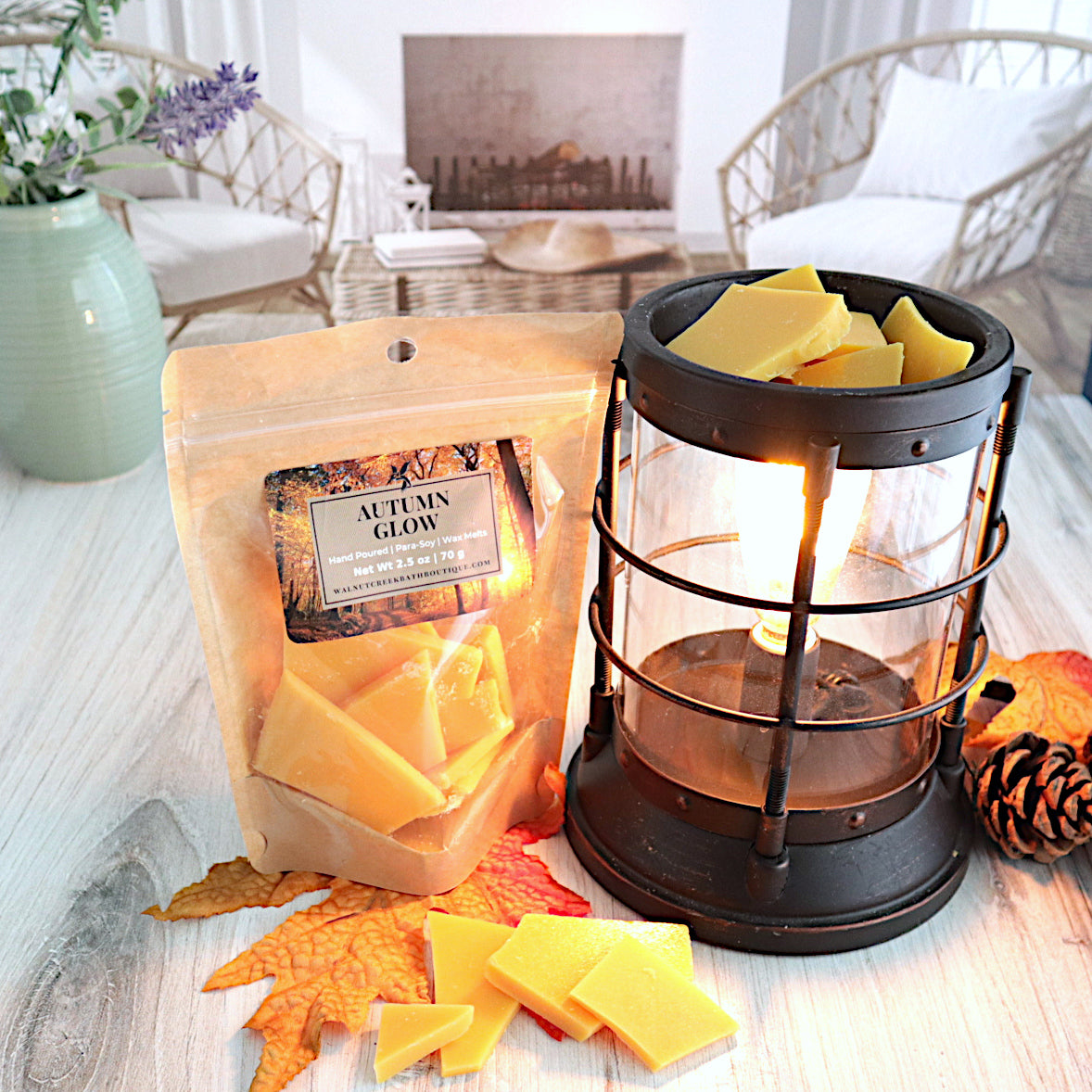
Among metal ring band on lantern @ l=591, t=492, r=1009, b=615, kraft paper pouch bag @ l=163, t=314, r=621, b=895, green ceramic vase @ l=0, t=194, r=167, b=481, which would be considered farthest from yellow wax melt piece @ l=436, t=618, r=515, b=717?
green ceramic vase @ l=0, t=194, r=167, b=481

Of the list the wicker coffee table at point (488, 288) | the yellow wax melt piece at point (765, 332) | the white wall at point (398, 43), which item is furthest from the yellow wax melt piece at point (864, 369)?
the white wall at point (398, 43)

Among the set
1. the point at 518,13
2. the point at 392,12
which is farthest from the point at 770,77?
the point at 392,12

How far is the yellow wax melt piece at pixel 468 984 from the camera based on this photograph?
697 millimetres

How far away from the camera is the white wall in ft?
8.79

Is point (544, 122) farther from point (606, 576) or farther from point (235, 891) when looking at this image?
point (235, 891)

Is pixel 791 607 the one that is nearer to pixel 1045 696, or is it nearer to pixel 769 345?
pixel 769 345

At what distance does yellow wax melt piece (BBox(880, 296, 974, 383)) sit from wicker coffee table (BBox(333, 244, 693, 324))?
4.44 ft

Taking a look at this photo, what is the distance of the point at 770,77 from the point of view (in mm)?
2902

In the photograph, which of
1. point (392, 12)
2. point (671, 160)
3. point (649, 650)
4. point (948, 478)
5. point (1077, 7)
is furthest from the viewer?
point (671, 160)

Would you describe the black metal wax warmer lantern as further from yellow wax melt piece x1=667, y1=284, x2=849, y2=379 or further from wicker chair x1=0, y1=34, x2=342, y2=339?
wicker chair x1=0, y1=34, x2=342, y2=339

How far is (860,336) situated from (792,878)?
0.36m

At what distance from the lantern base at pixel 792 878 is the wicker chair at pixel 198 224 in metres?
1.65

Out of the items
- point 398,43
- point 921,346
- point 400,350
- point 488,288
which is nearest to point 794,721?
point 921,346

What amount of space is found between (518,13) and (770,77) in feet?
2.13
